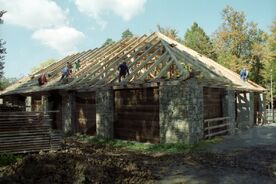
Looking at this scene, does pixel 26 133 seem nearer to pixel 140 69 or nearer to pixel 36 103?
pixel 140 69

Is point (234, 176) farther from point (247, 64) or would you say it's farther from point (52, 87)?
point (247, 64)

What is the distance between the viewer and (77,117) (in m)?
20.0

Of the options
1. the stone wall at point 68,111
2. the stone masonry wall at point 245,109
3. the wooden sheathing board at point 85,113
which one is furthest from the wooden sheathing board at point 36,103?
the stone masonry wall at point 245,109

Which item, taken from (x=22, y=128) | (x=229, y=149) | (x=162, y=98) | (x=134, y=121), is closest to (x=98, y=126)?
(x=134, y=121)

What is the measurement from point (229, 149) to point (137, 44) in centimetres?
934

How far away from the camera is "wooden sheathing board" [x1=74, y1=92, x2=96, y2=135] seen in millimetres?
18656

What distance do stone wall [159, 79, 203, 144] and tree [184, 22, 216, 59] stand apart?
32959 mm

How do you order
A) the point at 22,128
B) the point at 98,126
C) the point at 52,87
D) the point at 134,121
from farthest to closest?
the point at 52,87, the point at 98,126, the point at 134,121, the point at 22,128

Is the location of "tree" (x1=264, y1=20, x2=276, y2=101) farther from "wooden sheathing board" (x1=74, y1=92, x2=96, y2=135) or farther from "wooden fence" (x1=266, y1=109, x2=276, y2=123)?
"wooden sheathing board" (x1=74, y1=92, x2=96, y2=135)

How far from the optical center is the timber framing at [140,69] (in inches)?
600

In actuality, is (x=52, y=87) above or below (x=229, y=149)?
above

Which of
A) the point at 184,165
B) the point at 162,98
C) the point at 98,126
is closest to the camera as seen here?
the point at 184,165

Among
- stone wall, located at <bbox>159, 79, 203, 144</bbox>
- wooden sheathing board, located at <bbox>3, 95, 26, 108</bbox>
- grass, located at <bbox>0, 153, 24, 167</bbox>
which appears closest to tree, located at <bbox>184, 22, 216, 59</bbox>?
wooden sheathing board, located at <bbox>3, 95, 26, 108</bbox>

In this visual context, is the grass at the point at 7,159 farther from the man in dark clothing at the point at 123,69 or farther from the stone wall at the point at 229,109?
the stone wall at the point at 229,109
